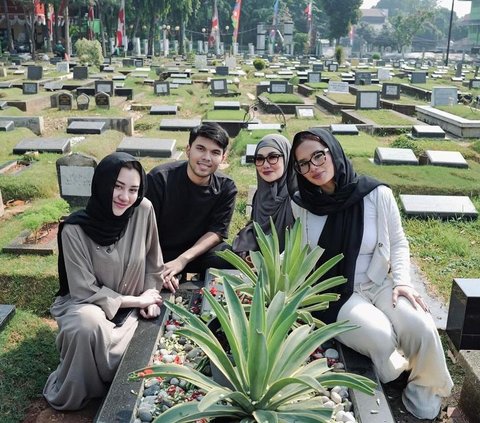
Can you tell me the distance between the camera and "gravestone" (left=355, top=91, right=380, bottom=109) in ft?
48.5

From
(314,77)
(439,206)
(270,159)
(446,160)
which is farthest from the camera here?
(314,77)

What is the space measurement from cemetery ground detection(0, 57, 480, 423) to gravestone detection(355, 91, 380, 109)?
27.0 inches

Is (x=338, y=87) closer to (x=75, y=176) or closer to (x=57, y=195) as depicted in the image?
(x=57, y=195)

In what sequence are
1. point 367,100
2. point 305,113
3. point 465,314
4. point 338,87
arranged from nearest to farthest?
point 465,314, point 305,113, point 367,100, point 338,87

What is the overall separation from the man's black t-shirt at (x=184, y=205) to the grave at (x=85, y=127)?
6.92 meters

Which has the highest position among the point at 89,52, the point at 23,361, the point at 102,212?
the point at 89,52

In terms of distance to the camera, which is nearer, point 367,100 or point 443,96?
point 367,100

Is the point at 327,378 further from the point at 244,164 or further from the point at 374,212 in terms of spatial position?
the point at 244,164

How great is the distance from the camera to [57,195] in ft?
22.6

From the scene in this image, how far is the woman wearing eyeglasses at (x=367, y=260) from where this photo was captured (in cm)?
268

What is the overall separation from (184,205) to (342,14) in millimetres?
54712

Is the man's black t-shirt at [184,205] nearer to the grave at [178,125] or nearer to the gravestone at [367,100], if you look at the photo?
the grave at [178,125]

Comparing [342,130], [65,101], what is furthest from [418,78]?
[65,101]

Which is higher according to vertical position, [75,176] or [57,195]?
[75,176]
